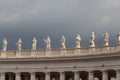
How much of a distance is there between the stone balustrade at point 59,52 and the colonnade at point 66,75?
342cm

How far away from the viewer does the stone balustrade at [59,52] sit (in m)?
88.6

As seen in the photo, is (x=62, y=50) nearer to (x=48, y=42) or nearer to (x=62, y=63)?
(x=62, y=63)

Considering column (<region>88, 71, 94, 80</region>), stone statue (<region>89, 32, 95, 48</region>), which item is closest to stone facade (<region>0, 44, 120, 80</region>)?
column (<region>88, 71, 94, 80</region>)

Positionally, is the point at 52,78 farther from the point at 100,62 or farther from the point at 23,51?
the point at 100,62

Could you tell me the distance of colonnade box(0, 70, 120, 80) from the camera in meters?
90.0

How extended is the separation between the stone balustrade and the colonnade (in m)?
3.42

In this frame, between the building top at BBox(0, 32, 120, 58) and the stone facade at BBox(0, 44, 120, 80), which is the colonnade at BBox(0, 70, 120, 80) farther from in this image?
the building top at BBox(0, 32, 120, 58)

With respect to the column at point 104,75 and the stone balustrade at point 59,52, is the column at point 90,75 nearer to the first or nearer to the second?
the column at point 104,75

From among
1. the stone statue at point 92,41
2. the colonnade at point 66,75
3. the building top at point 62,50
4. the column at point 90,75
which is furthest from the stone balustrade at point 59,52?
the column at point 90,75

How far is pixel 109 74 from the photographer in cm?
9206

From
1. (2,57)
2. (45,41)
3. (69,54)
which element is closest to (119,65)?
(69,54)

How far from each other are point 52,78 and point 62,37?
9591 millimetres

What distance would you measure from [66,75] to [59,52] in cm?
499

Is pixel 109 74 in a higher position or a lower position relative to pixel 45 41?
lower
